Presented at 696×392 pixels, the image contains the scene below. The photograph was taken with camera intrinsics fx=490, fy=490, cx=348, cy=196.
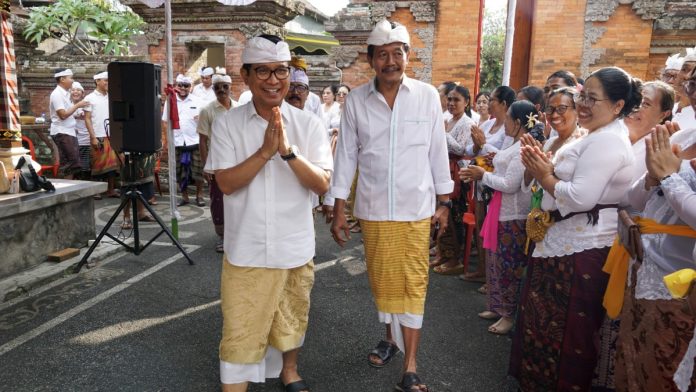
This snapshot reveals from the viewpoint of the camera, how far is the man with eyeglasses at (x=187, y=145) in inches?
307

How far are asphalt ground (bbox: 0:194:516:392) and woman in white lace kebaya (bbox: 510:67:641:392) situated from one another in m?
0.49

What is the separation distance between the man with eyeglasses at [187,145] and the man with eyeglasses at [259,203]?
5.55 metres

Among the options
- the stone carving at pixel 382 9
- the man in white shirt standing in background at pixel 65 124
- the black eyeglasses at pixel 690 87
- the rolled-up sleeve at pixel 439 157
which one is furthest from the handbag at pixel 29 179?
the stone carving at pixel 382 9

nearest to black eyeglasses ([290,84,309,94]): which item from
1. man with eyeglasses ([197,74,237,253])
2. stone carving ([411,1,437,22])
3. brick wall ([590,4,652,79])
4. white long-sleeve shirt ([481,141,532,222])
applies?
man with eyeglasses ([197,74,237,253])

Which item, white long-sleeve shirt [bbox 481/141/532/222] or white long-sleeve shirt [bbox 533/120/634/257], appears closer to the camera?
white long-sleeve shirt [bbox 533/120/634/257]

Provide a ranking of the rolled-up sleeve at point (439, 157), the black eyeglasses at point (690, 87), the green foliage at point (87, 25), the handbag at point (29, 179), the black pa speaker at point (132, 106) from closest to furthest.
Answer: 1. the black eyeglasses at point (690, 87)
2. the rolled-up sleeve at point (439, 157)
3. the handbag at point (29, 179)
4. the black pa speaker at point (132, 106)
5. the green foliage at point (87, 25)

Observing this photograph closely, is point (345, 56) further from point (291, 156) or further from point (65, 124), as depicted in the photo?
point (291, 156)

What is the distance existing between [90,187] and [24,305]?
1608 mm

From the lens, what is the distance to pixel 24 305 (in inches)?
154

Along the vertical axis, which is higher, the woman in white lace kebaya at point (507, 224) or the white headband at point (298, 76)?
the white headband at point (298, 76)

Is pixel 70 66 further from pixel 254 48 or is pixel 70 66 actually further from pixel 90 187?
pixel 254 48

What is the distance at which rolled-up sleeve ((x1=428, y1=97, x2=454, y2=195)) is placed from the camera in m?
2.94

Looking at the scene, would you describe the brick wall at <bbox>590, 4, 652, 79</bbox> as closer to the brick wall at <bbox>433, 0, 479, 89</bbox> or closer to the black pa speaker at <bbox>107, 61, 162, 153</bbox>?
the brick wall at <bbox>433, 0, 479, 89</bbox>

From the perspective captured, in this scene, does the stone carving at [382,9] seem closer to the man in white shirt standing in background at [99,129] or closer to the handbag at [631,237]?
the man in white shirt standing in background at [99,129]
